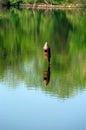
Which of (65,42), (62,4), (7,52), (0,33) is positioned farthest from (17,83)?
(62,4)

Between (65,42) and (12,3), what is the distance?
6945cm

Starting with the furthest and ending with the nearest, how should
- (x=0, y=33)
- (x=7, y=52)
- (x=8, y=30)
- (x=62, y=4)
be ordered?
(x=62, y=4)
(x=8, y=30)
(x=0, y=33)
(x=7, y=52)

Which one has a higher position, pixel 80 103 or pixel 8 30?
A: pixel 80 103

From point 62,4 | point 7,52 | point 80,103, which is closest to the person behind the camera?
point 80,103

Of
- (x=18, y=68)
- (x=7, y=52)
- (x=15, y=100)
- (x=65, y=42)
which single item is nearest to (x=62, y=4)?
(x=65, y=42)

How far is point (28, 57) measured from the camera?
107 ft

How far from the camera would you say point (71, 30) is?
54094 millimetres

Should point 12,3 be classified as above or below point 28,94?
below

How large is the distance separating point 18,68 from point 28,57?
5423 millimetres

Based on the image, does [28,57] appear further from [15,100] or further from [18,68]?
[15,100]

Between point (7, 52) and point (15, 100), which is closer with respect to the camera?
point (15, 100)

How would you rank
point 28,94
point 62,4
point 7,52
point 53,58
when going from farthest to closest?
point 62,4 < point 7,52 < point 53,58 < point 28,94

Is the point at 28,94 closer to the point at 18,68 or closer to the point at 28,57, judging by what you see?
the point at 18,68

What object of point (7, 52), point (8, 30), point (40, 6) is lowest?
point (40, 6)
